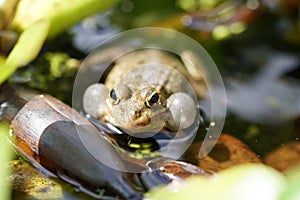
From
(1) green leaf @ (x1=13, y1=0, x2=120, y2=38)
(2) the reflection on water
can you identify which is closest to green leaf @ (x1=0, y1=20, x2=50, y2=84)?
(1) green leaf @ (x1=13, y1=0, x2=120, y2=38)

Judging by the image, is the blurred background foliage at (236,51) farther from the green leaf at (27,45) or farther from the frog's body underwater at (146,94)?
the green leaf at (27,45)

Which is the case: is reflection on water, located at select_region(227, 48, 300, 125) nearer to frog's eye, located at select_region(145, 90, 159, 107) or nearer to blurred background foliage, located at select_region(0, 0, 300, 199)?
blurred background foliage, located at select_region(0, 0, 300, 199)

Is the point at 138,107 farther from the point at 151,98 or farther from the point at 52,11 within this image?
the point at 52,11

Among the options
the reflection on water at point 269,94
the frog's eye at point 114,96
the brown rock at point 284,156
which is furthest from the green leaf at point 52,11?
the brown rock at point 284,156

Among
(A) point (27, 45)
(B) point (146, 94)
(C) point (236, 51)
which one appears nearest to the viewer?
(A) point (27, 45)

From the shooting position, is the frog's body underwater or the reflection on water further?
the reflection on water

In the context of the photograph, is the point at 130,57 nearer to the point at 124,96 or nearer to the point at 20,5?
the point at 124,96

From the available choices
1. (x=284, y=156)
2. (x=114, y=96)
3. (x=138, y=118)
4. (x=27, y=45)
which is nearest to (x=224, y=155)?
(x=284, y=156)

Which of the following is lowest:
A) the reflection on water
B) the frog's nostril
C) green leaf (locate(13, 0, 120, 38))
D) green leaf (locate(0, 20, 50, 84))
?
the reflection on water
